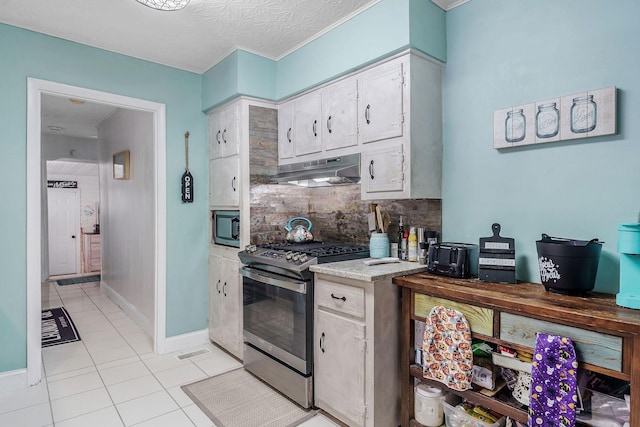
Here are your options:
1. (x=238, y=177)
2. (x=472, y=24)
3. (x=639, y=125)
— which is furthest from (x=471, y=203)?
(x=238, y=177)

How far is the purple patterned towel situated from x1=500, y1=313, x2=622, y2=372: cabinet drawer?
0.04 m

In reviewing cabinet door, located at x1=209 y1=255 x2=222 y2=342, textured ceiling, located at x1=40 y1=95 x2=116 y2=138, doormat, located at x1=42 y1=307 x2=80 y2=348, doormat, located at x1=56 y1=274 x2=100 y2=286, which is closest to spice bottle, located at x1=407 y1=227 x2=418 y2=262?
cabinet door, located at x1=209 y1=255 x2=222 y2=342

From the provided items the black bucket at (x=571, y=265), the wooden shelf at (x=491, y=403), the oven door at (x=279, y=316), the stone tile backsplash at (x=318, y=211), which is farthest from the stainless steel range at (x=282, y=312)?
the black bucket at (x=571, y=265)

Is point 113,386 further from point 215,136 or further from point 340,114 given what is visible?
point 340,114

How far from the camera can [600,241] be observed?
5.88 ft

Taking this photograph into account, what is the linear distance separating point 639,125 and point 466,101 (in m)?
0.90

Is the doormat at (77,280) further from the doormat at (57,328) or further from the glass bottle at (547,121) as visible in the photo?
the glass bottle at (547,121)

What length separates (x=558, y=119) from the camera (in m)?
1.90

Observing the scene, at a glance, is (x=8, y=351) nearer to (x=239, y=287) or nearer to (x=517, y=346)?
(x=239, y=287)

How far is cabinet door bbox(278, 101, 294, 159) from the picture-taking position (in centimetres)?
313

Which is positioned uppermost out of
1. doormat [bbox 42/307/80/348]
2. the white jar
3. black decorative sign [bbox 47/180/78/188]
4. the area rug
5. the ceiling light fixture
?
the ceiling light fixture

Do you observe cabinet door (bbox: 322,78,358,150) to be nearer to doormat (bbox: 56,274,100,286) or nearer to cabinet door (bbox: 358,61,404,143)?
cabinet door (bbox: 358,61,404,143)

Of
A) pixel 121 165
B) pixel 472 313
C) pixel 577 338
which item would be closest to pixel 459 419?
pixel 472 313

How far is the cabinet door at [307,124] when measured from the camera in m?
2.85
